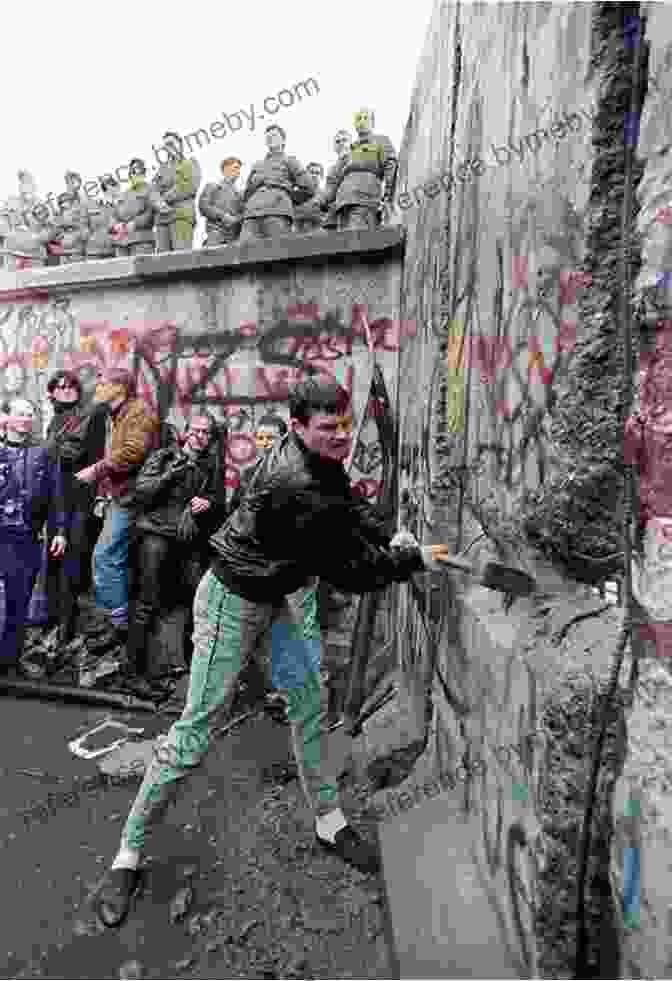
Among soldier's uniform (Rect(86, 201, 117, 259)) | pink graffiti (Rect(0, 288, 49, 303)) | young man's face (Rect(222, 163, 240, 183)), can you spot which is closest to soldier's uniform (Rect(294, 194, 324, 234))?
young man's face (Rect(222, 163, 240, 183))

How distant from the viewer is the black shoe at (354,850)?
2.51 meters

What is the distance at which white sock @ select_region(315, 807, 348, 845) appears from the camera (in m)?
2.62

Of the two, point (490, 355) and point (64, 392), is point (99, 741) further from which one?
point (490, 355)

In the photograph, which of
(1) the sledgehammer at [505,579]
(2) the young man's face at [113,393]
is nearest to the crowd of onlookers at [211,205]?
(2) the young man's face at [113,393]

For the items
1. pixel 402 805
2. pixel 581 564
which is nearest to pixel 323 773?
pixel 402 805

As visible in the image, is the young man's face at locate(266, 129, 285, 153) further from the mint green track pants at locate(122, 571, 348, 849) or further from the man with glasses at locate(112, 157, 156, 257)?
the mint green track pants at locate(122, 571, 348, 849)

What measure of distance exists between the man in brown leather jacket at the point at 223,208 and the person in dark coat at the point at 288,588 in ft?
19.7

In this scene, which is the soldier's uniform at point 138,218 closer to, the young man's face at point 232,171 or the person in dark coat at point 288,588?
the young man's face at point 232,171

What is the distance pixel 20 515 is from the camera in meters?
4.61

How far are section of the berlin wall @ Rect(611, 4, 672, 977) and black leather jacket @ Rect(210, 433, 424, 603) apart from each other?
1.09 metres

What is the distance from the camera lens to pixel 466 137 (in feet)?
8.79

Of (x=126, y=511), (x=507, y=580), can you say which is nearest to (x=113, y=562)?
(x=126, y=511)

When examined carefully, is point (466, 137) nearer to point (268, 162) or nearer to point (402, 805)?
point (402, 805)

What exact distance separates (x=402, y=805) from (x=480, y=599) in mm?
1104
